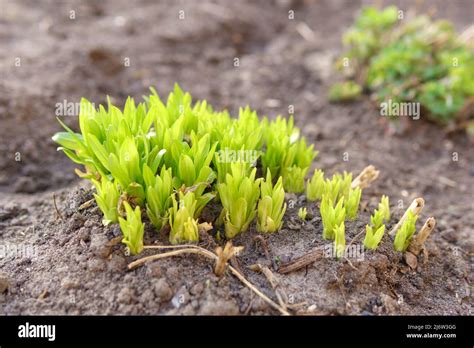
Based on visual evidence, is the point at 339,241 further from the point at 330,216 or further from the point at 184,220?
the point at 184,220

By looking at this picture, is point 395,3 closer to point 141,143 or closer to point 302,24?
point 302,24

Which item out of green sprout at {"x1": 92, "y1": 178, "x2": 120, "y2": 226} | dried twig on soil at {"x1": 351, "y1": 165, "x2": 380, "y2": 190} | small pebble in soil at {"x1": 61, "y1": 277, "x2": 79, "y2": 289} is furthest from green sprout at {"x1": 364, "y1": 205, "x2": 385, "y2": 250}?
small pebble in soil at {"x1": 61, "y1": 277, "x2": 79, "y2": 289}

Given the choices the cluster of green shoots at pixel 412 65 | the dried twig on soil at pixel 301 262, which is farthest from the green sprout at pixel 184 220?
the cluster of green shoots at pixel 412 65

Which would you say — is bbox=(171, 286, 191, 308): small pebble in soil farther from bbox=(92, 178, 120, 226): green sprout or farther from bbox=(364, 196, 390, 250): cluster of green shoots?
bbox=(364, 196, 390, 250): cluster of green shoots

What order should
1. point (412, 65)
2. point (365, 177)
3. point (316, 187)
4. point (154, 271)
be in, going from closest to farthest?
point (154, 271), point (316, 187), point (365, 177), point (412, 65)

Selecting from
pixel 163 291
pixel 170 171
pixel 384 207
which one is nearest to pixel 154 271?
pixel 163 291

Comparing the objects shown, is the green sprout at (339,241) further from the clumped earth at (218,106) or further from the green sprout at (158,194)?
the green sprout at (158,194)
